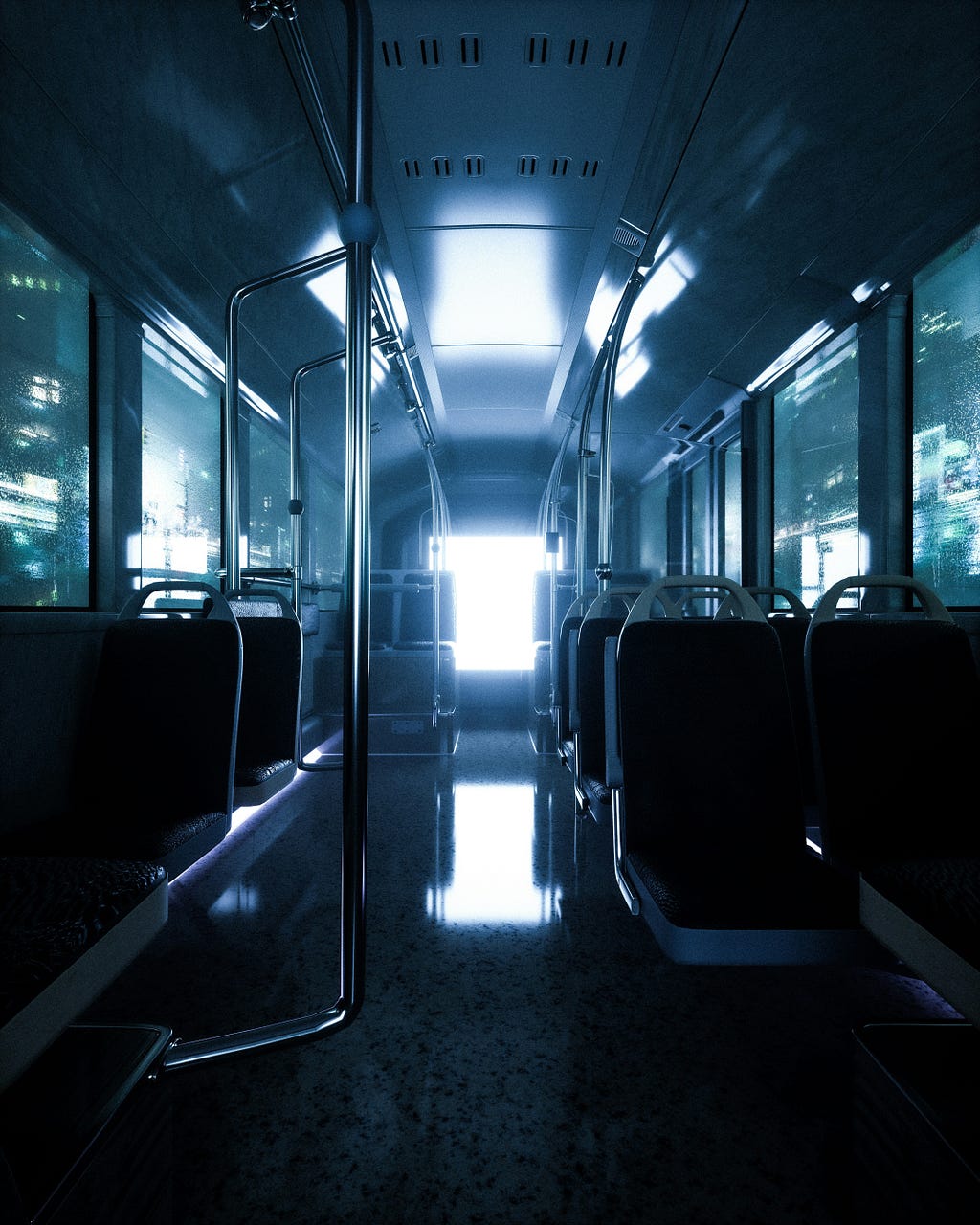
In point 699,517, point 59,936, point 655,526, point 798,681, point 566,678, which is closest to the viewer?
point 59,936

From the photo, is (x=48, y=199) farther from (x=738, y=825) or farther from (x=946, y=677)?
(x=946, y=677)

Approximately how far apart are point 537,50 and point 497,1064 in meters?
2.97

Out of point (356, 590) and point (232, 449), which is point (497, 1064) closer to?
point (356, 590)

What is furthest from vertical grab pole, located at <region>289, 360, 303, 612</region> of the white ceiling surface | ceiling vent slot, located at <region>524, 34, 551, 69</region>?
ceiling vent slot, located at <region>524, 34, 551, 69</region>

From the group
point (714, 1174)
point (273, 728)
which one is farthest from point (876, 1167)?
point (273, 728)

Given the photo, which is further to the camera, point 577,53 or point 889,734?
point 577,53

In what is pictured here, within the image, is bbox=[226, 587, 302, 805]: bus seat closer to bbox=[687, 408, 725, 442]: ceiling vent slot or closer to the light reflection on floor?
the light reflection on floor

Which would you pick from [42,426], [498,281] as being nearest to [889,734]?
[42,426]

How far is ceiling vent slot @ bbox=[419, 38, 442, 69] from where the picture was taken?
6.59 feet

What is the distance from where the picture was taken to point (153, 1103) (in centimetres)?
88

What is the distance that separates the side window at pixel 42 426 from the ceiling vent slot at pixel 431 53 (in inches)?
57.0

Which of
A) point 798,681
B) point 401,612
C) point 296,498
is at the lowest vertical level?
point 798,681

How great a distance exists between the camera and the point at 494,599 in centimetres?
794

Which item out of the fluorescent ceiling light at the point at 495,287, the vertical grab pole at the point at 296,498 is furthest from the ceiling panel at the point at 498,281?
the vertical grab pole at the point at 296,498
